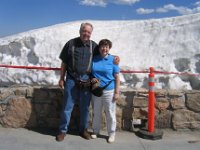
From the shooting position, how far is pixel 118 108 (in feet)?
21.9

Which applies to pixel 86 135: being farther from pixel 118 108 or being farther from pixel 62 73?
pixel 62 73

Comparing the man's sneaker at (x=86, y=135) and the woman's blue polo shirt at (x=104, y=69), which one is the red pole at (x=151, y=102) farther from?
the man's sneaker at (x=86, y=135)

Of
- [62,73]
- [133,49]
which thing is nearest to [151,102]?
[62,73]

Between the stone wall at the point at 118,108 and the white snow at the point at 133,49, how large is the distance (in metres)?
0.65

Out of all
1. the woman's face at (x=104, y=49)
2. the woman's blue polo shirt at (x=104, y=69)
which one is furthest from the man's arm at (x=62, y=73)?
the woman's face at (x=104, y=49)

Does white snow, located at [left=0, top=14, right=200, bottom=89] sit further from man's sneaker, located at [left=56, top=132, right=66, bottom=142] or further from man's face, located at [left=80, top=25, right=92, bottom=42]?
man's face, located at [left=80, top=25, right=92, bottom=42]

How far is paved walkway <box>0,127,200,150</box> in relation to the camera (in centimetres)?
573

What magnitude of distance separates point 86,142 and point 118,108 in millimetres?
1007

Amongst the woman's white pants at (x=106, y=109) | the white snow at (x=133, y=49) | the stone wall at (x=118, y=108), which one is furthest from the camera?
the white snow at (x=133, y=49)

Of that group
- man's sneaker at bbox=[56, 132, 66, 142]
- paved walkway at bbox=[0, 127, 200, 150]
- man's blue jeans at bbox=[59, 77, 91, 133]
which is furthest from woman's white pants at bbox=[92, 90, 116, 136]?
man's sneaker at bbox=[56, 132, 66, 142]

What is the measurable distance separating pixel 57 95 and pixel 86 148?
4.21 ft

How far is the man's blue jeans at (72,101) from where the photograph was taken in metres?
5.89

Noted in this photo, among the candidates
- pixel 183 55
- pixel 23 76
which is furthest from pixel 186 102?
pixel 23 76

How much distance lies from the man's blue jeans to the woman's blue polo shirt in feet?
1.03
